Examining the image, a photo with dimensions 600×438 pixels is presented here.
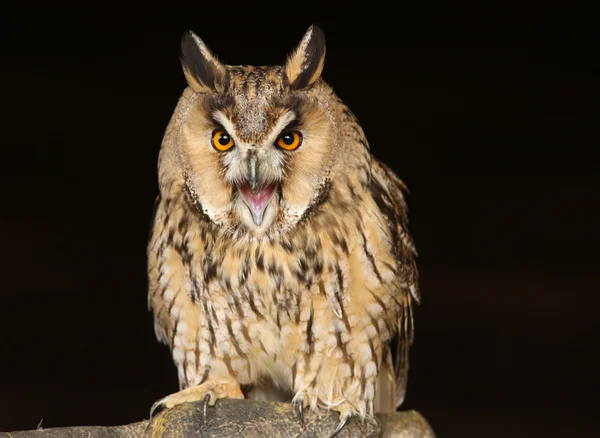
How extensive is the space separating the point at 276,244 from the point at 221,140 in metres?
0.27

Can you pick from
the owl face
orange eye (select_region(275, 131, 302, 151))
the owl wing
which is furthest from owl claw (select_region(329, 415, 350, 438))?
orange eye (select_region(275, 131, 302, 151))

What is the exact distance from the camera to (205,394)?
219cm

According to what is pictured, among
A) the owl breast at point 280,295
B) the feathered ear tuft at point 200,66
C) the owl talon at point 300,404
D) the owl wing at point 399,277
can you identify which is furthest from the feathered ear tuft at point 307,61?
the owl talon at point 300,404

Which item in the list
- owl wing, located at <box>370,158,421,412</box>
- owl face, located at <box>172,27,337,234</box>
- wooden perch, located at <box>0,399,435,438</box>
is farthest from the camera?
owl wing, located at <box>370,158,421,412</box>

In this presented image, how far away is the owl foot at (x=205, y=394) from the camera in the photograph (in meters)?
2.17

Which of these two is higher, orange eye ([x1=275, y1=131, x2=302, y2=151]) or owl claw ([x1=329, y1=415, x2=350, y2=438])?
orange eye ([x1=275, y1=131, x2=302, y2=151])

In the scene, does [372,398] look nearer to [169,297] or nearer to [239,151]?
[169,297]

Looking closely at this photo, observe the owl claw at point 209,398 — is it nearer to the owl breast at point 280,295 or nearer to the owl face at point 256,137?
the owl breast at point 280,295

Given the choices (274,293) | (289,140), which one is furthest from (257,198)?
(274,293)

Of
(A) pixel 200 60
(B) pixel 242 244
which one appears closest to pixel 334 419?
(B) pixel 242 244

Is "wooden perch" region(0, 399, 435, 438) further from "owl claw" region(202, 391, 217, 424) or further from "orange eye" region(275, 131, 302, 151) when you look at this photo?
"orange eye" region(275, 131, 302, 151)

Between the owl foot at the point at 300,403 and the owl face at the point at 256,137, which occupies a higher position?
the owl face at the point at 256,137

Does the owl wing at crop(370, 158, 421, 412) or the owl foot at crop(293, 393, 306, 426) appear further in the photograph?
the owl wing at crop(370, 158, 421, 412)

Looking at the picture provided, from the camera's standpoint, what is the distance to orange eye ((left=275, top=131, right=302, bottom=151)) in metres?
1.91
